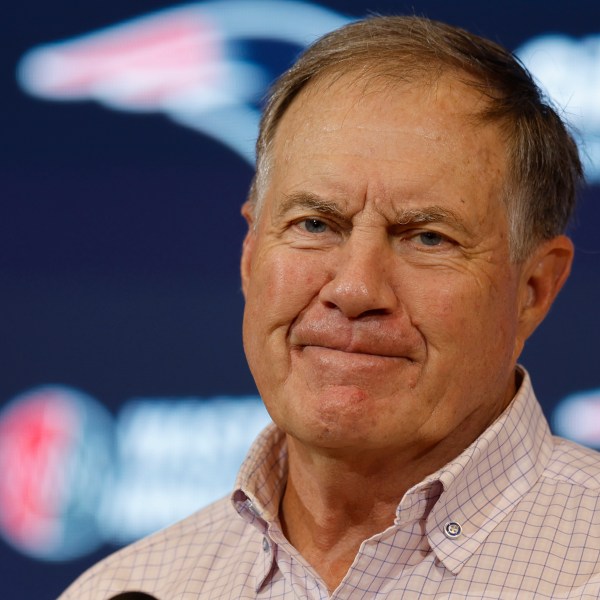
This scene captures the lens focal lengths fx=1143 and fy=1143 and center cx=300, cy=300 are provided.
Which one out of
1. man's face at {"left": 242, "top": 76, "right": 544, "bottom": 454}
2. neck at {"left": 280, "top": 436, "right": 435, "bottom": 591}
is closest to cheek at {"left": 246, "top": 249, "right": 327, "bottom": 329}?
man's face at {"left": 242, "top": 76, "right": 544, "bottom": 454}

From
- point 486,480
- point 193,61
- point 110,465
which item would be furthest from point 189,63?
point 486,480

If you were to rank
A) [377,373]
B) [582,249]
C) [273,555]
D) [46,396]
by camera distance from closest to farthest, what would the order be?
1. [377,373]
2. [273,555]
3. [582,249]
4. [46,396]

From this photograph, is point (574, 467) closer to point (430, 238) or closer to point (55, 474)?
point (430, 238)

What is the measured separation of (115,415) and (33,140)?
0.91m

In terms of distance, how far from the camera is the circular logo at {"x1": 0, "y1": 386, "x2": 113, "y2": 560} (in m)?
3.31

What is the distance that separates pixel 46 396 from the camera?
3482 millimetres

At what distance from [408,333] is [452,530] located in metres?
0.34

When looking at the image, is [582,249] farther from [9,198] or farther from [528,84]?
[9,198]

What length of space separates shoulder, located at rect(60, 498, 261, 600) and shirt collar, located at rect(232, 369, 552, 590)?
0.14m

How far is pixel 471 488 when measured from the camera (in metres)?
1.99

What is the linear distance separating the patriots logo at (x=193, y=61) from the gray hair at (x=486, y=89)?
3.88 feet

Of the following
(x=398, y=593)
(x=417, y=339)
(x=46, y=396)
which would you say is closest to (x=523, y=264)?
(x=417, y=339)

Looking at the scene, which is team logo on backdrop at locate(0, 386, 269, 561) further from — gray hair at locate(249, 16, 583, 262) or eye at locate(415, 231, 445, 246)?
eye at locate(415, 231, 445, 246)

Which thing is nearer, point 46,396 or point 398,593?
point 398,593
